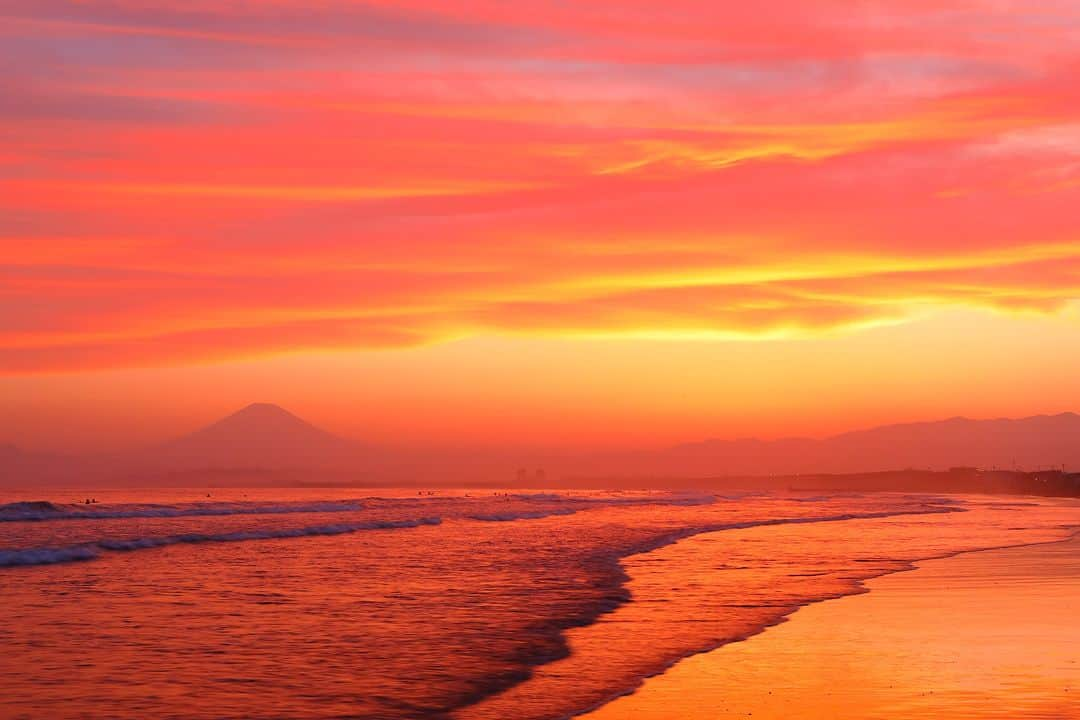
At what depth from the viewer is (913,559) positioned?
1254 inches

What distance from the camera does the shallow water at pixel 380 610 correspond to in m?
13.4

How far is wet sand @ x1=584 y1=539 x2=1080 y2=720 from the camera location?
12625 millimetres

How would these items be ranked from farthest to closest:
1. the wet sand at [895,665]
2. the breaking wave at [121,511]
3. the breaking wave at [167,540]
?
1. the breaking wave at [121,511]
2. the breaking wave at [167,540]
3. the wet sand at [895,665]

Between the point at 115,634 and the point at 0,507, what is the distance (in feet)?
145

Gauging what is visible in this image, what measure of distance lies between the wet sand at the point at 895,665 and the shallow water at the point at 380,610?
80 cm

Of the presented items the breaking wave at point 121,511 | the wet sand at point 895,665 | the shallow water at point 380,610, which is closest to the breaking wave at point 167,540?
the shallow water at point 380,610

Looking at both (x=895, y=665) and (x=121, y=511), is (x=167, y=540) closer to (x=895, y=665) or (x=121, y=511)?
(x=121, y=511)

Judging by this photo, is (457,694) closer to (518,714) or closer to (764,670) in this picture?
(518,714)

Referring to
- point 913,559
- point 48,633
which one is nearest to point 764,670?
point 48,633

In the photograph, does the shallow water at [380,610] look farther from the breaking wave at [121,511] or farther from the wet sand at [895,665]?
the breaking wave at [121,511]

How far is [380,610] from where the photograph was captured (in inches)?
806

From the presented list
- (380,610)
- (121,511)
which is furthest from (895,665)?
(121,511)

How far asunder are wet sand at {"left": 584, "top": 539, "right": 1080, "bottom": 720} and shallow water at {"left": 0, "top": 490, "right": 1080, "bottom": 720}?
2.63 ft

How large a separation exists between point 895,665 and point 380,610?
909 centimetres
